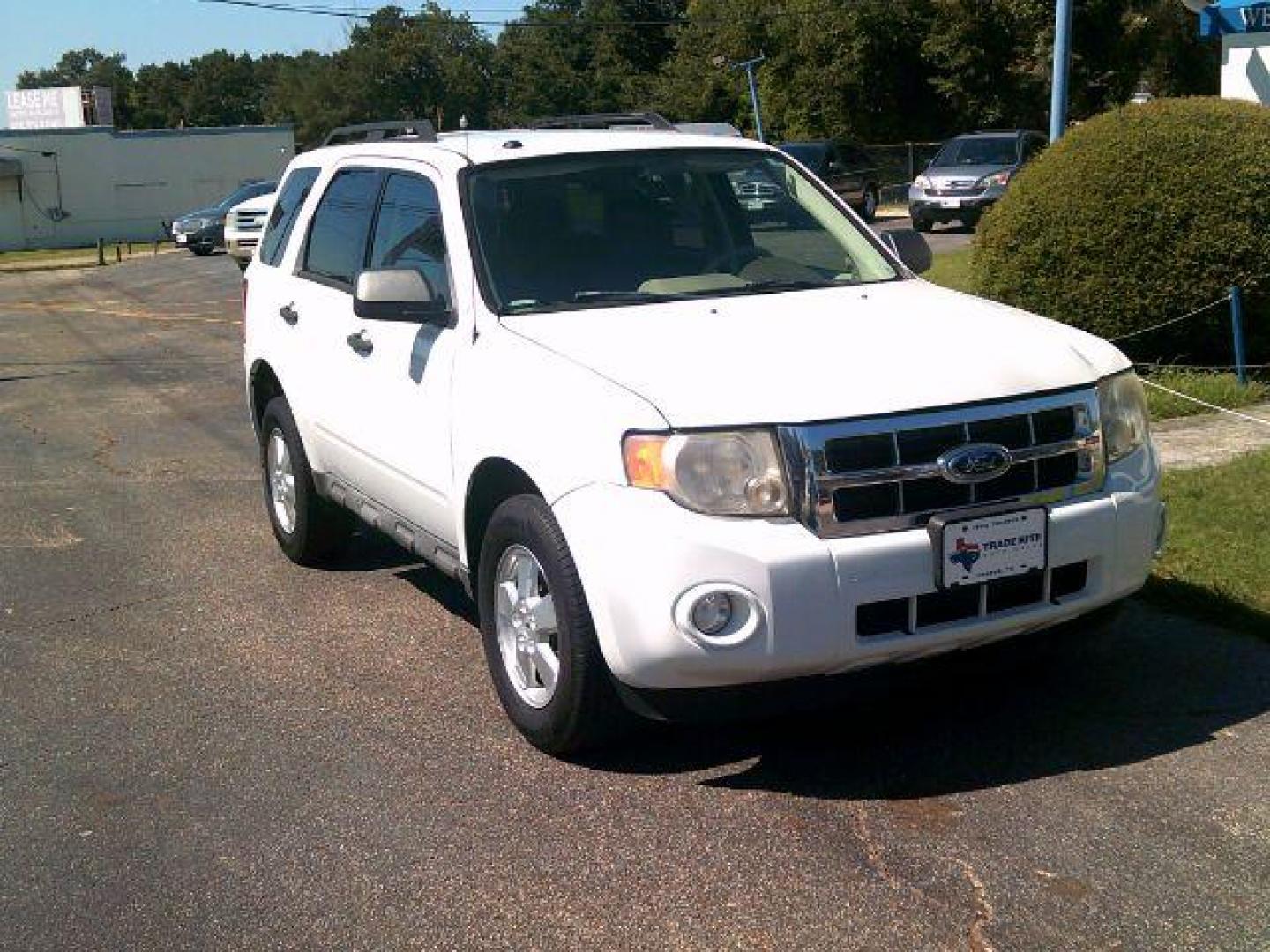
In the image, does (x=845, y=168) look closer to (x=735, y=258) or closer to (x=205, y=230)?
(x=205, y=230)

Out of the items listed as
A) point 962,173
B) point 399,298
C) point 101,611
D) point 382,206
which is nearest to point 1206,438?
point 382,206

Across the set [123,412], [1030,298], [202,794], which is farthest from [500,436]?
[123,412]

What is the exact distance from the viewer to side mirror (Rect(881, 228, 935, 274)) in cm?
634

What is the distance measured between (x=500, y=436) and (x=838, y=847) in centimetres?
164

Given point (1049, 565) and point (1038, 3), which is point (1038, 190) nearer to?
point (1049, 565)

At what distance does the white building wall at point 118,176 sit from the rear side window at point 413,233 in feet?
186

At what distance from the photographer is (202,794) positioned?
480cm

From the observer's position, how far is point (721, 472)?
14.1ft

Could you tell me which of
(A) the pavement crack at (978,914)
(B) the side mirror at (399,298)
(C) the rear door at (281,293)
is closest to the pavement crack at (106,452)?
(C) the rear door at (281,293)

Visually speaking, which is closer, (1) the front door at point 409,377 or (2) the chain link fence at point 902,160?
(1) the front door at point 409,377

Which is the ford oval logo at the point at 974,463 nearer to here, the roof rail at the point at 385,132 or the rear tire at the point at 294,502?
the roof rail at the point at 385,132

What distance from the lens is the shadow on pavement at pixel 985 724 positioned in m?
4.65

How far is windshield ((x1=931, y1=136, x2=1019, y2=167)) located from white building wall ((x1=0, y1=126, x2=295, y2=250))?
39757 millimetres

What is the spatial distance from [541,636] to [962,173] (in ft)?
73.0
